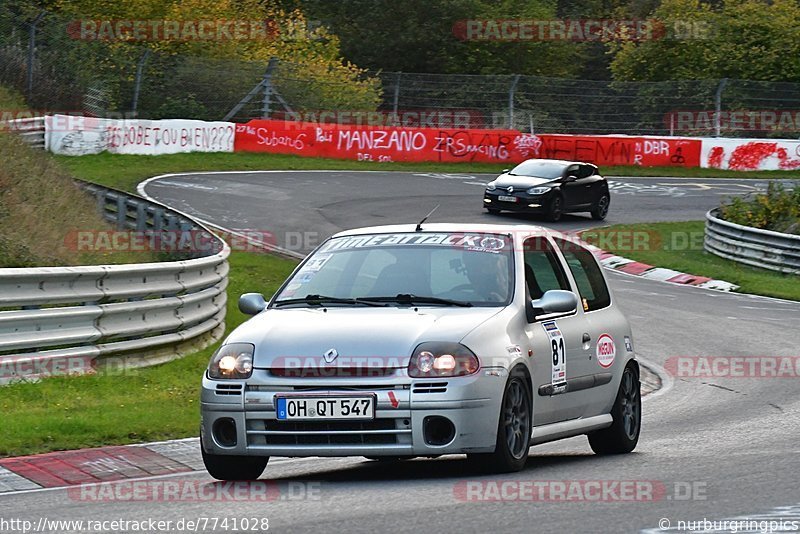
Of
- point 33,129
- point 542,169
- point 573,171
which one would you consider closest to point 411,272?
point 542,169

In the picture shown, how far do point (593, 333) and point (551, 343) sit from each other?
0.81 meters

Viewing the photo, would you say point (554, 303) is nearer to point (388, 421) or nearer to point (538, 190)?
point (388, 421)

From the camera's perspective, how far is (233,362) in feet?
27.0

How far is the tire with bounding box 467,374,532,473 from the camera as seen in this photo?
26.7ft

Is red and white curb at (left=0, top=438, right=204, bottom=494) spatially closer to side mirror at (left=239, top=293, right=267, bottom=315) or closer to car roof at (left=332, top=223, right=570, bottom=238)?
side mirror at (left=239, top=293, right=267, bottom=315)

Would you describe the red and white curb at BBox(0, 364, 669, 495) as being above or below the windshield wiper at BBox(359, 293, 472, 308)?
below

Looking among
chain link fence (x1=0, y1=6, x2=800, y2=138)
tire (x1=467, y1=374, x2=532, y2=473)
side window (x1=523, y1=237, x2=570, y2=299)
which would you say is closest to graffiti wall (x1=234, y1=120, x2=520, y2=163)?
chain link fence (x1=0, y1=6, x2=800, y2=138)

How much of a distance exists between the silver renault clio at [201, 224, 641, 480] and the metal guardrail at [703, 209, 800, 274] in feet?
60.8

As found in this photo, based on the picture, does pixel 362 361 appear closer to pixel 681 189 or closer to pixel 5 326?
pixel 5 326

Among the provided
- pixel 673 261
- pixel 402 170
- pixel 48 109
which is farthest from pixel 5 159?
pixel 402 170

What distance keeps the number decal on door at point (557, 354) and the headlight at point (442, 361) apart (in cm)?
115

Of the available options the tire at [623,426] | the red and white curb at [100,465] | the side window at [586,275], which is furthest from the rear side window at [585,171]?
the red and white curb at [100,465]

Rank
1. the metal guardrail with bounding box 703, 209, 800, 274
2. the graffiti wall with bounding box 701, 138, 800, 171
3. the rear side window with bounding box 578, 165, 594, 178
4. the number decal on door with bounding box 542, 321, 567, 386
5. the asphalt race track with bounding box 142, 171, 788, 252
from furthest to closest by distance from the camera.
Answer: the graffiti wall with bounding box 701, 138, 800, 171
the rear side window with bounding box 578, 165, 594, 178
the asphalt race track with bounding box 142, 171, 788, 252
the metal guardrail with bounding box 703, 209, 800, 274
the number decal on door with bounding box 542, 321, 567, 386

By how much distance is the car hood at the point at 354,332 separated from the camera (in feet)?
26.3
